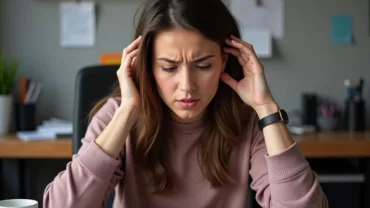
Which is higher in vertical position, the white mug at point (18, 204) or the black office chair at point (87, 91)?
the black office chair at point (87, 91)

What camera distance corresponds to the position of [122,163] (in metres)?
1.31

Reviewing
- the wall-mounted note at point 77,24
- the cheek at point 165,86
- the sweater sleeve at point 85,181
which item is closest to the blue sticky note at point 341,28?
the wall-mounted note at point 77,24

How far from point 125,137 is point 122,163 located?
3.9 inches

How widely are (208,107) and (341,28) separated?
4.24 ft

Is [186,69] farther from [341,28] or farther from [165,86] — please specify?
[341,28]

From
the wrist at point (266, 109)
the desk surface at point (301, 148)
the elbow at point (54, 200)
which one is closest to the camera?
the elbow at point (54, 200)

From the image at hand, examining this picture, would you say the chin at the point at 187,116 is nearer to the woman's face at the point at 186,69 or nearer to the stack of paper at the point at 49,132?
the woman's face at the point at 186,69

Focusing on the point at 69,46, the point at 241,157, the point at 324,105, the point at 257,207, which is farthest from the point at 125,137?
the point at 324,105

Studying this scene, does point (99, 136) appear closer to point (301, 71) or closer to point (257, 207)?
point (257, 207)

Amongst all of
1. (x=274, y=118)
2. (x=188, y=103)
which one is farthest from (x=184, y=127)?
(x=274, y=118)

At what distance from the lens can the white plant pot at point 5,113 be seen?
223 centimetres

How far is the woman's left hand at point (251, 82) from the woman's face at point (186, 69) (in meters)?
0.07

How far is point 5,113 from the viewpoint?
224 cm

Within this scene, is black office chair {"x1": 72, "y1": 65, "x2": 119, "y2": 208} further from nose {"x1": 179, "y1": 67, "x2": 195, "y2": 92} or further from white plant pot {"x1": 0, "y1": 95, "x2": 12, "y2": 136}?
white plant pot {"x1": 0, "y1": 95, "x2": 12, "y2": 136}
